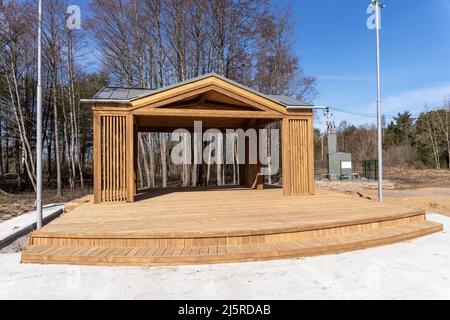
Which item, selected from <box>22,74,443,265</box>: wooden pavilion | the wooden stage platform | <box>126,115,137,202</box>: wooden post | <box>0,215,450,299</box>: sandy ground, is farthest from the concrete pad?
<box>126,115,137,202</box>: wooden post

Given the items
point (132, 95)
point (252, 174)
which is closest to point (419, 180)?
point (252, 174)

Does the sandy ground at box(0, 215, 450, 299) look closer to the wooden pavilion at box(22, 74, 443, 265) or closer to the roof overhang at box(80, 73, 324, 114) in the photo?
the wooden pavilion at box(22, 74, 443, 265)

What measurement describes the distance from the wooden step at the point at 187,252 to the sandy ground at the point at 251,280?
0.11 metres

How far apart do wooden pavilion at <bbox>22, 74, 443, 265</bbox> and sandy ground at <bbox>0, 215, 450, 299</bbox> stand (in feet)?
0.71

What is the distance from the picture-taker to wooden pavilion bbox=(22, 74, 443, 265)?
373cm

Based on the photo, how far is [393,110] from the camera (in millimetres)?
37719

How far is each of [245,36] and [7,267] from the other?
14.1 m

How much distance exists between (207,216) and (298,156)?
11.8ft

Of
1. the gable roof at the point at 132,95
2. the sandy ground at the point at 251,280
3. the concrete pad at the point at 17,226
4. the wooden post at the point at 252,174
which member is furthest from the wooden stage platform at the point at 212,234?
the wooden post at the point at 252,174

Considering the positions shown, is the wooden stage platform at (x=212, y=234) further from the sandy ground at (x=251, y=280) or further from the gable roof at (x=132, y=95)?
the gable roof at (x=132, y=95)

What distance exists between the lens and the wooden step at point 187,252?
351 centimetres

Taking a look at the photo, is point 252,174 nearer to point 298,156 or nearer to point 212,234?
point 298,156
